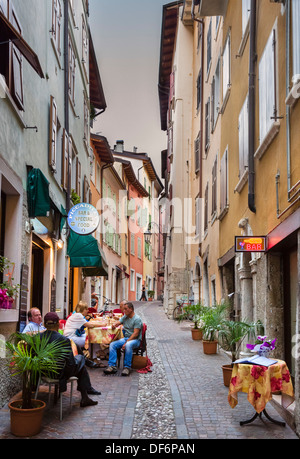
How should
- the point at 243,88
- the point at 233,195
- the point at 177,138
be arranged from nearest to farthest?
the point at 243,88 < the point at 233,195 < the point at 177,138

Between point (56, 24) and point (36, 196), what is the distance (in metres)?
5.78

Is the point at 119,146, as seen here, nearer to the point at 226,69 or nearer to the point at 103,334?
the point at 226,69

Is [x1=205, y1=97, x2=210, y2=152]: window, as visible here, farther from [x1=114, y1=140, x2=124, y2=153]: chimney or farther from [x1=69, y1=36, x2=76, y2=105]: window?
[x1=114, y1=140, x2=124, y2=153]: chimney

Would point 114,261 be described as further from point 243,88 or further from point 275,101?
point 275,101

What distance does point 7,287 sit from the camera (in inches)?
281

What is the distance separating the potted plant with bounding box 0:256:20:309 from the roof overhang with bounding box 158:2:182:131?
19.6 metres

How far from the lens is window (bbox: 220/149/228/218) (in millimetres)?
12898

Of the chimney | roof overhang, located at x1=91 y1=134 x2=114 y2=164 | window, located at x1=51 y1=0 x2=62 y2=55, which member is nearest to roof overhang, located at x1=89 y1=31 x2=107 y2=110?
roof overhang, located at x1=91 y1=134 x2=114 y2=164

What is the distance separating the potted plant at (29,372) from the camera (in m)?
5.81

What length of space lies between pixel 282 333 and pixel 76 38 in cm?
1288

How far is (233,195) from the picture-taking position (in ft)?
39.1

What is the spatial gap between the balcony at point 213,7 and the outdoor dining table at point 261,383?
10030mm

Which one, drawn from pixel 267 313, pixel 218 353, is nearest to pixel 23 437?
pixel 267 313

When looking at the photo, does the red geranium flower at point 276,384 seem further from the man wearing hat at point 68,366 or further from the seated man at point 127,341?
the seated man at point 127,341
